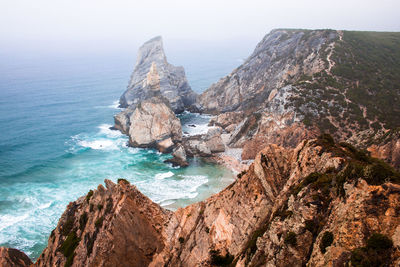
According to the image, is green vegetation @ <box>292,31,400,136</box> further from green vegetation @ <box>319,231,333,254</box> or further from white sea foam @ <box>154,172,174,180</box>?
green vegetation @ <box>319,231,333,254</box>

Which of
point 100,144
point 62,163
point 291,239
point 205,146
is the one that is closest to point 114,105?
point 100,144

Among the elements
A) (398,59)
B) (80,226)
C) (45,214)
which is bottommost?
(45,214)

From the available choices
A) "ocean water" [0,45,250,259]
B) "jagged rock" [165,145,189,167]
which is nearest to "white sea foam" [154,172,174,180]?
"ocean water" [0,45,250,259]

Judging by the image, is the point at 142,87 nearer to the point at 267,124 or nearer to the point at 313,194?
the point at 267,124

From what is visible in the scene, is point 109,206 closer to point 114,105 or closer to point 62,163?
point 62,163

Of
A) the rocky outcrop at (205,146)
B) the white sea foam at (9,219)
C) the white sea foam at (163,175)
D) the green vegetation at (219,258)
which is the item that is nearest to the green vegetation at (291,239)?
the green vegetation at (219,258)

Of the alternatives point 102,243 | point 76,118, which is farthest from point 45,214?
A: point 76,118
